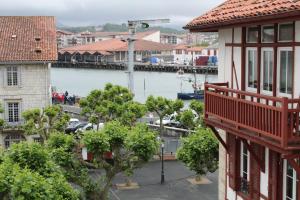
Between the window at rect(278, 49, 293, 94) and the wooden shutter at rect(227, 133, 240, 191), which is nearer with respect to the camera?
the window at rect(278, 49, 293, 94)

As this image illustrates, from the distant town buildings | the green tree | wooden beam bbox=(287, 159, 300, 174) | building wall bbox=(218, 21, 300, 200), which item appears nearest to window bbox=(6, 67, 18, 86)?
the distant town buildings

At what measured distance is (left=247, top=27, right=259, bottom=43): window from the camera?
16225 mm

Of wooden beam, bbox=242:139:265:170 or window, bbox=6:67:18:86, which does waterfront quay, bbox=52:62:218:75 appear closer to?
window, bbox=6:67:18:86

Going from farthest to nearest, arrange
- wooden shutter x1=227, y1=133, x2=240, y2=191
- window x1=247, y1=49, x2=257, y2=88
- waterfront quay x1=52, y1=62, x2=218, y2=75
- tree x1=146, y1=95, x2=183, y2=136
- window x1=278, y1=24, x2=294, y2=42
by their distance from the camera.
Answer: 1. waterfront quay x1=52, y1=62, x2=218, y2=75
2. tree x1=146, y1=95, x2=183, y2=136
3. wooden shutter x1=227, y1=133, x2=240, y2=191
4. window x1=247, y1=49, x2=257, y2=88
5. window x1=278, y1=24, x2=294, y2=42

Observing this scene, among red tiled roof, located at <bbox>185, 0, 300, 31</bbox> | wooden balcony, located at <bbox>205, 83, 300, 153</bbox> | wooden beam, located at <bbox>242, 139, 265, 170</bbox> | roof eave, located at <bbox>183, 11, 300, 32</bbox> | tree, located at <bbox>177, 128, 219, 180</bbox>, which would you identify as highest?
red tiled roof, located at <bbox>185, 0, 300, 31</bbox>

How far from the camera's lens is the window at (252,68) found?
54.2 feet

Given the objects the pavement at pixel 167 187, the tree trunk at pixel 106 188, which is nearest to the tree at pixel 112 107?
the pavement at pixel 167 187

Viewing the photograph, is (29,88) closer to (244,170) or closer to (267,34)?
(244,170)

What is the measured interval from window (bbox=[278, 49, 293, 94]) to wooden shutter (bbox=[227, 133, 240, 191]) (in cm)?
355

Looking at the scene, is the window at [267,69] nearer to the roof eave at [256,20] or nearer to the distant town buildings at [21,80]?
the roof eave at [256,20]

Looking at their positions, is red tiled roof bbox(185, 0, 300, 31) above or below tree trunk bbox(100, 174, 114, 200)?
above

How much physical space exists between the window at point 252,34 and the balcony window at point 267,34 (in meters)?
0.37

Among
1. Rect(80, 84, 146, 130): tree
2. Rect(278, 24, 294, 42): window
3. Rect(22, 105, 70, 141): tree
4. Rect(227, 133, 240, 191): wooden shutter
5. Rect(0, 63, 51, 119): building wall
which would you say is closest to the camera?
Rect(278, 24, 294, 42): window

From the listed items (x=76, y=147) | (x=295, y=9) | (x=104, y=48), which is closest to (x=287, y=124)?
(x=295, y=9)
